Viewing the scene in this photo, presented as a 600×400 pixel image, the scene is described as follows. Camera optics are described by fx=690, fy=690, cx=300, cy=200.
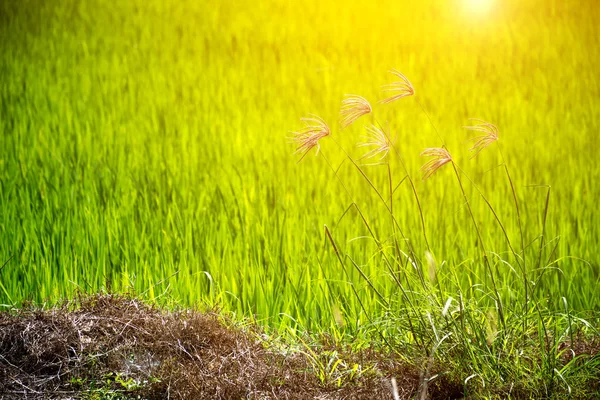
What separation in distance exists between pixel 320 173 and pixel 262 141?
581mm

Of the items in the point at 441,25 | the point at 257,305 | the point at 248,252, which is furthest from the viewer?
the point at 441,25

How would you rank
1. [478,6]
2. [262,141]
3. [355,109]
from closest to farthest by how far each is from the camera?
1. [355,109]
2. [262,141]
3. [478,6]

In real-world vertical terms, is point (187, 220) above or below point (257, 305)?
above

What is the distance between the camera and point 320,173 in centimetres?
408

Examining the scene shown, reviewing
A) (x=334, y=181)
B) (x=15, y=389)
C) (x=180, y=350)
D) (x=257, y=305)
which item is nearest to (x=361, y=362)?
(x=180, y=350)

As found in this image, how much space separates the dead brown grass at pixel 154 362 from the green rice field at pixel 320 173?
19cm

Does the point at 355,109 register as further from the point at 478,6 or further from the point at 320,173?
the point at 478,6

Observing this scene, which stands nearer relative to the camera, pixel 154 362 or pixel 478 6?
pixel 154 362

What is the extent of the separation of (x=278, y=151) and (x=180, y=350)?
2207 millimetres

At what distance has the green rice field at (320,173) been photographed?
2531 millimetres

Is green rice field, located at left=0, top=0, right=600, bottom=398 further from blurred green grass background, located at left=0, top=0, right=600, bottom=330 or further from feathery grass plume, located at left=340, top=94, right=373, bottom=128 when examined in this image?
feathery grass plume, located at left=340, top=94, right=373, bottom=128

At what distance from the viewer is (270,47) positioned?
623cm

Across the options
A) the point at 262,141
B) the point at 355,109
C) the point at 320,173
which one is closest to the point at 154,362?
the point at 355,109

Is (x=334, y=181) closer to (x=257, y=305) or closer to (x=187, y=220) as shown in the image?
(x=187, y=220)
